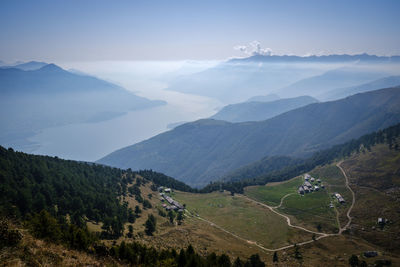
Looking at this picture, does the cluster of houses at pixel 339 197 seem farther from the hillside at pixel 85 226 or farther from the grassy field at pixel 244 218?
the hillside at pixel 85 226

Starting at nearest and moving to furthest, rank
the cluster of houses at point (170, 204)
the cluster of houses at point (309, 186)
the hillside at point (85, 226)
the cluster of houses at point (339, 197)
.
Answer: the hillside at point (85, 226), the cluster of houses at point (170, 204), the cluster of houses at point (339, 197), the cluster of houses at point (309, 186)

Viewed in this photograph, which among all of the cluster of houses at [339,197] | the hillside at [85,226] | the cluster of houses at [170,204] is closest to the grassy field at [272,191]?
the cluster of houses at [339,197]

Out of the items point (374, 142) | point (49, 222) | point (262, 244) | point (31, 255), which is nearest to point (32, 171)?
point (49, 222)

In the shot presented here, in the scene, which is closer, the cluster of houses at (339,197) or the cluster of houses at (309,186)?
the cluster of houses at (339,197)

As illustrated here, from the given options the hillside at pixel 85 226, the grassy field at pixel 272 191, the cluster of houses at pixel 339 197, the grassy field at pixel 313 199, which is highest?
the hillside at pixel 85 226

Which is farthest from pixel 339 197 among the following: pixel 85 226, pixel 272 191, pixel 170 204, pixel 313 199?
pixel 85 226

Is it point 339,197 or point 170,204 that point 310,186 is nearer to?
point 339,197
